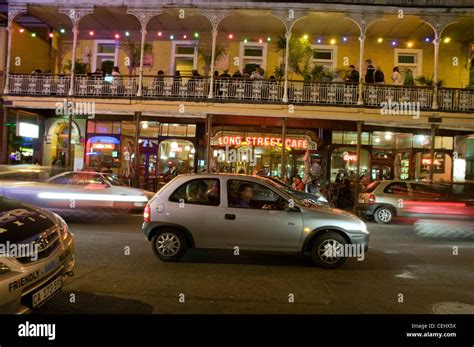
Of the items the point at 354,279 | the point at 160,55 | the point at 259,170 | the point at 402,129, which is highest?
the point at 160,55

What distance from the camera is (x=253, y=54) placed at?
20469mm

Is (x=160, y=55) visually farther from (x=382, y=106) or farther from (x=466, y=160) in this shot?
(x=466, y=160)

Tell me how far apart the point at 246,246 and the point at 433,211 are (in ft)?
26.3

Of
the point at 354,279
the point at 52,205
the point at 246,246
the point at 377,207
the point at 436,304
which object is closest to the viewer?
the point at 436,304

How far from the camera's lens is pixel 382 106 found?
57.1ft

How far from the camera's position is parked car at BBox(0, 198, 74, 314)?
155 inches

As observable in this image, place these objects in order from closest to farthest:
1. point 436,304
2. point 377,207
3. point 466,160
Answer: point 436,304, point 377,207, point 466,160

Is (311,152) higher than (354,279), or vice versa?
(311,152)

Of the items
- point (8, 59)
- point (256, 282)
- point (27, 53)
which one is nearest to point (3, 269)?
point (256, 282)

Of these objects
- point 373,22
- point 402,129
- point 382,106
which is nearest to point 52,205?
point 382,106

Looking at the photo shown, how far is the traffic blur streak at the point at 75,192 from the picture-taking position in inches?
493

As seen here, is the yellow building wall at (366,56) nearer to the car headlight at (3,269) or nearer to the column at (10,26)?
the column at (10,26)

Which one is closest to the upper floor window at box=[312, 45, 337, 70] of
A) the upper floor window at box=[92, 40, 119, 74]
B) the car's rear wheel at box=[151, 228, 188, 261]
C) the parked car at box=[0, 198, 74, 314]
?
the upper floor window at box=[92, 40, 119, 74]

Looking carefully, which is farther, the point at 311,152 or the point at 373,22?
the point at 311,152
